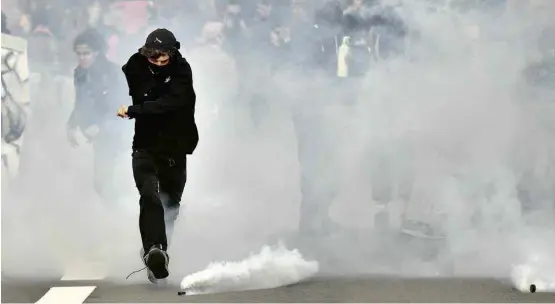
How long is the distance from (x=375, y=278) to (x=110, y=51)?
1.13 m

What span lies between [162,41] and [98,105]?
29 centimetres

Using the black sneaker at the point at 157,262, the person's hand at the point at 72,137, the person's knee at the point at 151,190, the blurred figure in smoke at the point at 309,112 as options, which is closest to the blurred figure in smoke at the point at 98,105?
the person's hand at the point at 72,137


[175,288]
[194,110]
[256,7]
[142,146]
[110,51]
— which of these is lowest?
[175,288]

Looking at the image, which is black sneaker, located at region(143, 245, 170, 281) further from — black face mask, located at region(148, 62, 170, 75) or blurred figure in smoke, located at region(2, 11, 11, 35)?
blurred figure in smoke, located at region(2, 11, 11, 35)

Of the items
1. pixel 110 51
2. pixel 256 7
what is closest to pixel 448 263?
pixel 256 7

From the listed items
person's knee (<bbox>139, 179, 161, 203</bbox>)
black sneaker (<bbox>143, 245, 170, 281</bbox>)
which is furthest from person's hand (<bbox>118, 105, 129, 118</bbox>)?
black sneaker (<bbox>143, 245, 170, 281</bbox>)

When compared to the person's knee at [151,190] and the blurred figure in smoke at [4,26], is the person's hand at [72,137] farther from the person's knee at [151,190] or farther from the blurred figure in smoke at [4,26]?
the blurred figure in smoke at [4,26]

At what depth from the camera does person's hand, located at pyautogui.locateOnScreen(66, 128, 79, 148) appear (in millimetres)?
1964

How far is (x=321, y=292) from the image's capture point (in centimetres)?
195

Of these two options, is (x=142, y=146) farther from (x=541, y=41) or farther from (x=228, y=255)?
(x=541, y=41)

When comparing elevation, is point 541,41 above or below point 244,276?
above

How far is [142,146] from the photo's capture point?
193 centimetres

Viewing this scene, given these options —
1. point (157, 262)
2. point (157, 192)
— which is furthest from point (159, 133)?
point (157, 262)

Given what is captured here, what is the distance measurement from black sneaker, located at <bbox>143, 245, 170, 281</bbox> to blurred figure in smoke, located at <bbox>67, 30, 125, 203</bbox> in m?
0.21
